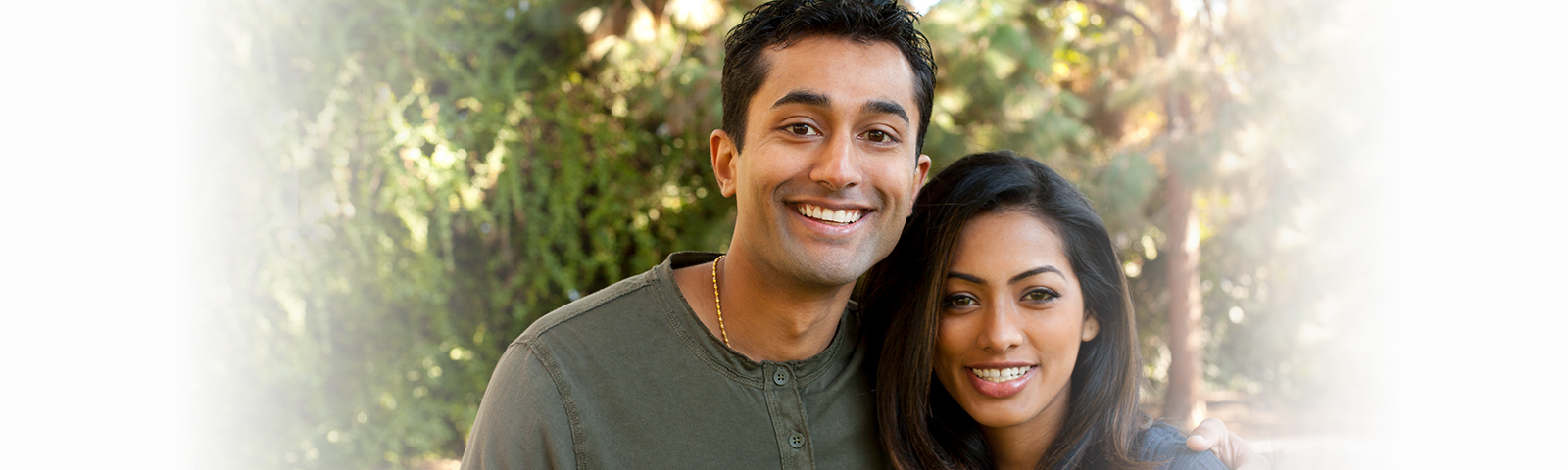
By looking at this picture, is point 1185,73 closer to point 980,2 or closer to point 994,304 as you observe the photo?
point 980,2

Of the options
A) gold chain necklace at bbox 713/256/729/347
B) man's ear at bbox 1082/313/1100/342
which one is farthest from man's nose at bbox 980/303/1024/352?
gold chain necklace at bbox 713/256/729/347

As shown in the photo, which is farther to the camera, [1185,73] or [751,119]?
[1185,73]

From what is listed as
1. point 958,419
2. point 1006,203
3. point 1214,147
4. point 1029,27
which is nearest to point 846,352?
point 958,419

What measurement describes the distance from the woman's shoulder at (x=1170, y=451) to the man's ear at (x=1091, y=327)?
0.75ft

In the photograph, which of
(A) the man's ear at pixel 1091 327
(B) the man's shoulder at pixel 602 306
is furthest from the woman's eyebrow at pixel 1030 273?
(B) the man's shoulder at pixel 602 306

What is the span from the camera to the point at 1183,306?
712cm

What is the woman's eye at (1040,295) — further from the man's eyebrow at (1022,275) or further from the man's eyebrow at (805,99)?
the man's eyebrow at (805,99)

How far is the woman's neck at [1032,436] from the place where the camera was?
2.07 metres

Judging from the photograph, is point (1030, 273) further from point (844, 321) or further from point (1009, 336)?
point (844, 321)

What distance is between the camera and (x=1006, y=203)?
1992mm

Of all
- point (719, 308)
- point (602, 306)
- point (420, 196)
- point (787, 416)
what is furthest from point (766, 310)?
point (420, 196)

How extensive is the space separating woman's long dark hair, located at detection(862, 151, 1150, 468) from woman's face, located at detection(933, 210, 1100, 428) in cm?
4

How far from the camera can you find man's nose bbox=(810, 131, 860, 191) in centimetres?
170

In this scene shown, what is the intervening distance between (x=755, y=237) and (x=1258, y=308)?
21.5 ft
